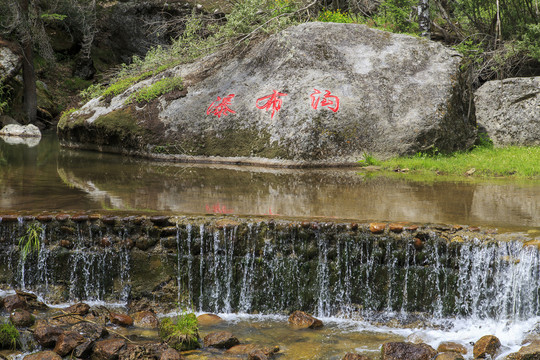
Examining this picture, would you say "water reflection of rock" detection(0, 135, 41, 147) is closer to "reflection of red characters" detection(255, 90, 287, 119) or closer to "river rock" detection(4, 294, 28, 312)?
"reflection of red characters" detection(255, 90, 287, 119)

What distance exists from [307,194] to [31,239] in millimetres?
3816

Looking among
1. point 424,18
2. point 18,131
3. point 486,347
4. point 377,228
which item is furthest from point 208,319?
point 18,131

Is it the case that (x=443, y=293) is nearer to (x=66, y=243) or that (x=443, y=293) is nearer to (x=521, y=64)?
(x=66, y=243)

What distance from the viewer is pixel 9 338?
4691 mm

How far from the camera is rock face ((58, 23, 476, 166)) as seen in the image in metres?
11.5

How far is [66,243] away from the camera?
6.18 meters

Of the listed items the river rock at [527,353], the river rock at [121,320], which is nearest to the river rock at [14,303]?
the river rock at [121,320]

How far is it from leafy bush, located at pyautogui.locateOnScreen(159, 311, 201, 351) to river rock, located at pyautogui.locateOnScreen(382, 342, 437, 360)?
5.39ft

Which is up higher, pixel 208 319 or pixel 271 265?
pixel 271 265

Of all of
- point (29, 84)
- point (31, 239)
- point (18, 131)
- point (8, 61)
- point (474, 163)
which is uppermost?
point (8, 61)

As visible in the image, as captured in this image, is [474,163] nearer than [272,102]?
Yes

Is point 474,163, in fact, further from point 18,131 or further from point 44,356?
point 18,131

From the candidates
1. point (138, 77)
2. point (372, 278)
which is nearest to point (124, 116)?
point (138, 77)

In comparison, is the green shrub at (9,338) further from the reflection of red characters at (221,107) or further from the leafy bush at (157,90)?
the leafy bush at (157,90)
